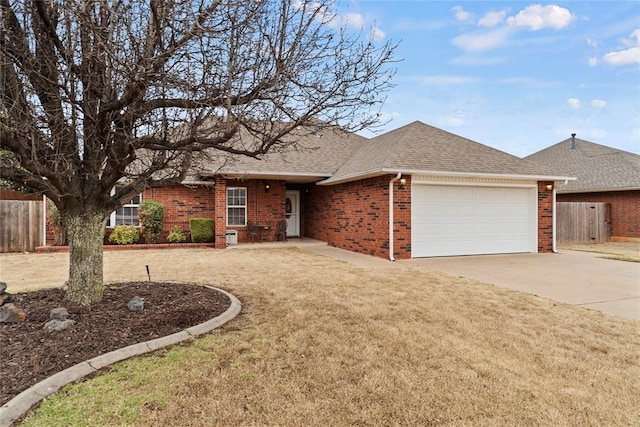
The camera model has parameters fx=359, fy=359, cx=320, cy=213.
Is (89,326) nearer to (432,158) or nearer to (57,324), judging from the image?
(57,324)

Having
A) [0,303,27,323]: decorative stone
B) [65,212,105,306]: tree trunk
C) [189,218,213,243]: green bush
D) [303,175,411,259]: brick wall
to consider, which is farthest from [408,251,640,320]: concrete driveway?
[189,218,213,243]: green bush

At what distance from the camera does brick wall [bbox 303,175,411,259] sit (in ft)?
34.9

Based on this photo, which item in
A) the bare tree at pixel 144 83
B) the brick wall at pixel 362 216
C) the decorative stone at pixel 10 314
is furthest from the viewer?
the brick wall at pixel 362 216

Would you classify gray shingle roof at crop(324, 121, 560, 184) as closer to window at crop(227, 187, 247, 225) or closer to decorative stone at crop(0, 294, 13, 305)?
window at crop(227, 187, 247, 225)

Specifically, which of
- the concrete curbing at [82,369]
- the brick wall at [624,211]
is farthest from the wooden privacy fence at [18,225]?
the brick wall at [624,211]

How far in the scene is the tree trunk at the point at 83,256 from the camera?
464cm

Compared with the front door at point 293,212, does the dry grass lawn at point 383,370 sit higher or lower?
lower

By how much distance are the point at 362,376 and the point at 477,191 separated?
9990 mm

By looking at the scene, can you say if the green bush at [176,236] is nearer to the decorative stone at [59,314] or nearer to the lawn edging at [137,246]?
the lawn edging at [137,246]

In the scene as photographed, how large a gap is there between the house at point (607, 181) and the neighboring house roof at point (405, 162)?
4111 millimetres

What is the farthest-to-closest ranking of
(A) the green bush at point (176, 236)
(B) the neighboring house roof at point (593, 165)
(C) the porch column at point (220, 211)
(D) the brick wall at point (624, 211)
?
(B) the neighboring house roof at point (593, 165), (D) the brick wall at point (624, 211), (A) the green bush at point (176, 236), (C) the porch column at point (220, 211)

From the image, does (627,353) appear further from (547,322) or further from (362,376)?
(362,376)

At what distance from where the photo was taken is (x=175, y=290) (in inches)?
229

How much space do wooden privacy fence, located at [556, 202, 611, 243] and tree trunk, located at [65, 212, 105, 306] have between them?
56.5 ft
